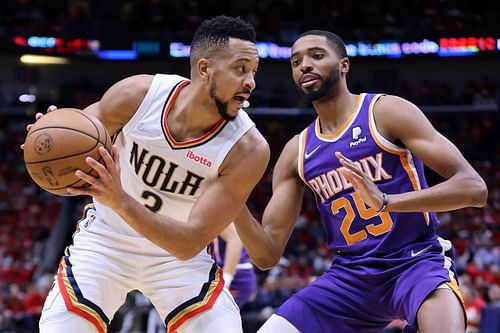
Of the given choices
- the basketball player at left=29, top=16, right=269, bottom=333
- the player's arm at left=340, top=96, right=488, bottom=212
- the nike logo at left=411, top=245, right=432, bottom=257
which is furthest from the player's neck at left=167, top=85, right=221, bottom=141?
the nike logo at left=411, top=245, right=432, bottom=257

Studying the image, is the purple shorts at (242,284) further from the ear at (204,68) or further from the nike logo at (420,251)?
the ear at (204,68)

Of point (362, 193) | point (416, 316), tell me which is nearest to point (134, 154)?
point (362, 193)

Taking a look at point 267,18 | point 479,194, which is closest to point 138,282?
point 479,194

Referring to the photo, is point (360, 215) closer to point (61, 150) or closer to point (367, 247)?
point (367, 247)

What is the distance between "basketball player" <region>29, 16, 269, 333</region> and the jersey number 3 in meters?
0.67

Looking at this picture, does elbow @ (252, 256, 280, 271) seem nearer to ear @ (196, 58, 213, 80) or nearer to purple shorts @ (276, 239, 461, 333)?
purple shorts @ (276, 239, 461, 333)

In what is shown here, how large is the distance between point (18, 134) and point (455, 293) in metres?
18.5

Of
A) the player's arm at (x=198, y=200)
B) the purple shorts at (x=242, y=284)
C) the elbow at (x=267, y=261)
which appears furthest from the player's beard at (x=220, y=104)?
the purple shorts at (x=242, y=284)

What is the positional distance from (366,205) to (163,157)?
1153 mm

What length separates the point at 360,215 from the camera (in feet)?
14.6

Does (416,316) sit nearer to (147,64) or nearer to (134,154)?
(134,154)

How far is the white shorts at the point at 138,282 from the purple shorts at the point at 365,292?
0.55 metres

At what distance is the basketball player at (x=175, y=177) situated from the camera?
3.90 metres

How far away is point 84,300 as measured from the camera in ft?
12.7
